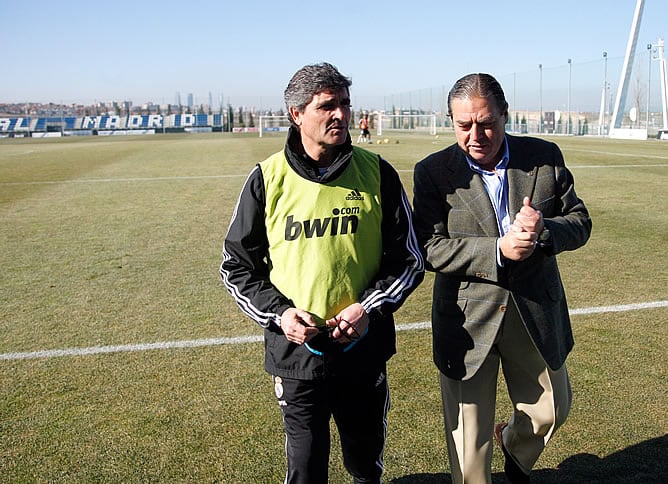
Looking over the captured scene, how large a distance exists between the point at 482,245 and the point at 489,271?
110mm

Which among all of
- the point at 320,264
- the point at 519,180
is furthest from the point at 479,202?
the point at 320,264

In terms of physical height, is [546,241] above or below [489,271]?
above

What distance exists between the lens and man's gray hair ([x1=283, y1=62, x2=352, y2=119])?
8.72ft

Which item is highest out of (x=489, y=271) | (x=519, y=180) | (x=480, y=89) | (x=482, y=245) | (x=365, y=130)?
(x=365, y=130)

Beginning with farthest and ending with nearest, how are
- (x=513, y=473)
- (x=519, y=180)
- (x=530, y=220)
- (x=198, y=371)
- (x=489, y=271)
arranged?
(x=198, y=371) < (x=513, y=473) < (x=519, y=180) < (x=489, y=271) < (x=530, y=220)

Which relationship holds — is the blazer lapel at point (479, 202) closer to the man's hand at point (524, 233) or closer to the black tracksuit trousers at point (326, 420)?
the man's hand at point (524, 233)

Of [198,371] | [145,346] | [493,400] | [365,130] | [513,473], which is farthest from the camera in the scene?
[365,130]

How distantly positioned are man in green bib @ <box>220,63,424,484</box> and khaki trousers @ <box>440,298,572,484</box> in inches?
15.2

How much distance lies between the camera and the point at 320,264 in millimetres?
2699

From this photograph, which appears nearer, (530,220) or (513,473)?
(530,220)

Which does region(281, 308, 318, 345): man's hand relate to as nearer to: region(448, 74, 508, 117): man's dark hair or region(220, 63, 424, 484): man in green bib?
region(220, 63, 424, 484): man in green bib

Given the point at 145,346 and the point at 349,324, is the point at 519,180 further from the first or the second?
the point at 145,346

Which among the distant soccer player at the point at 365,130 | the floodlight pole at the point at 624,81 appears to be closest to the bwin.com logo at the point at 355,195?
the distant soccer player at the point at 365,130

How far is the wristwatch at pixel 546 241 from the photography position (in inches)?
107
